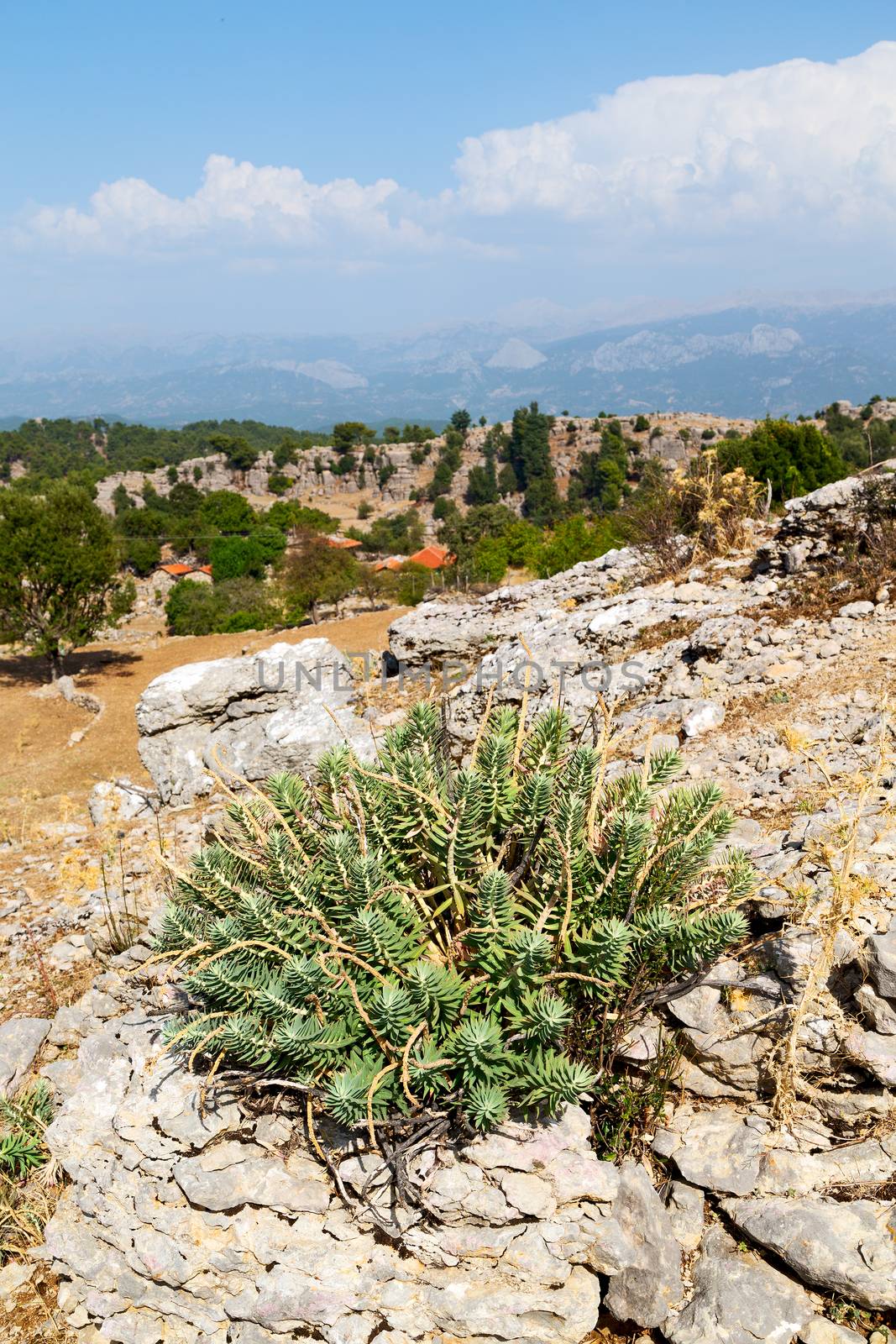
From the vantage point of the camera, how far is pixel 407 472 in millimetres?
106625

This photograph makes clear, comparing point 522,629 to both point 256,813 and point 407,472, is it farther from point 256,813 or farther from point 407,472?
point 407,472

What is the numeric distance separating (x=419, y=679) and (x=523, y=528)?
2617cm

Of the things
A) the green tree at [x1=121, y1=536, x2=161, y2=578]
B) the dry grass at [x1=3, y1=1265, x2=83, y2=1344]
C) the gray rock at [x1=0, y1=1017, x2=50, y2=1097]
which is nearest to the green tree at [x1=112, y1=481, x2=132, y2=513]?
the green tree at [x1=121, y1=536, x2=161, y2=578]

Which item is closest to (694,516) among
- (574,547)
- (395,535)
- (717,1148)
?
(717,1148)

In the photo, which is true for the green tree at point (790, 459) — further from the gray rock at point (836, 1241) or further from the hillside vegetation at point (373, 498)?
the gray rock at point (836, 1241)

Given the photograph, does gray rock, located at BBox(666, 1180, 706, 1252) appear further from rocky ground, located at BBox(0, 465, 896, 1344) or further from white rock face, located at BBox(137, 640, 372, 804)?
white rock face, located at BBox(137, 640, 372, 804)

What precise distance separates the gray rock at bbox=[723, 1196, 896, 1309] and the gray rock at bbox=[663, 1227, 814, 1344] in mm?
88

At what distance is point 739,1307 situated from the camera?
2.73 meters

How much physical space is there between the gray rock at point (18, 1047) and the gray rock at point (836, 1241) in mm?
3772

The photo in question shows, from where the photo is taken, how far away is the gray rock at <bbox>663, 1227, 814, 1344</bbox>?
266cm

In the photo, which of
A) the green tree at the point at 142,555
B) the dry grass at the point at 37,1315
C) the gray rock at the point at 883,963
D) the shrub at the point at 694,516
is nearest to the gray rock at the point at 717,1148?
the gray rock at the point at 883,963

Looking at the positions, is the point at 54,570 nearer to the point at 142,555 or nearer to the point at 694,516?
the point at 694,516

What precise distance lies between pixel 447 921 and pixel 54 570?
22.7 meters

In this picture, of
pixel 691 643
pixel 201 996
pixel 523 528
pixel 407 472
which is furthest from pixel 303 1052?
pixel 407 472
